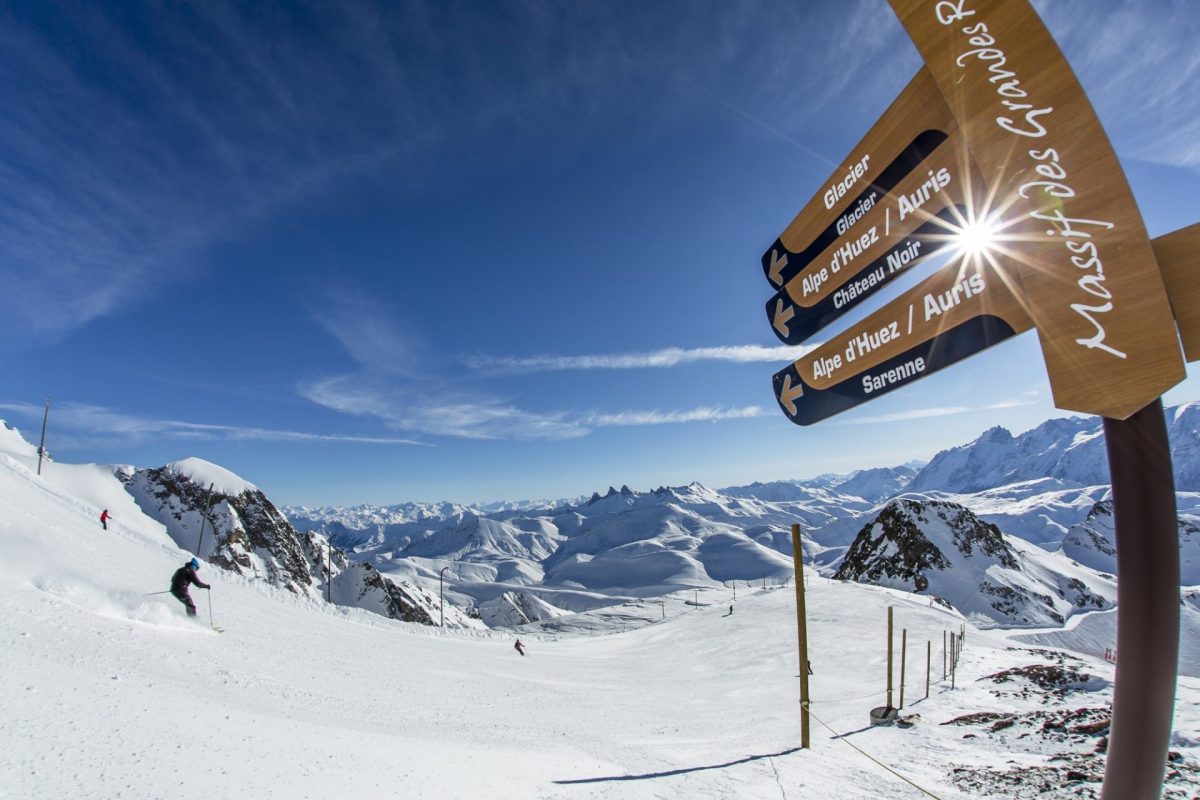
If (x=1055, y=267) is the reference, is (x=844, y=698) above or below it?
below

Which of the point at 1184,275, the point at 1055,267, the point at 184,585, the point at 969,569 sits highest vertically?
the point at 1055,267

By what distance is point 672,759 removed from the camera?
365 inches

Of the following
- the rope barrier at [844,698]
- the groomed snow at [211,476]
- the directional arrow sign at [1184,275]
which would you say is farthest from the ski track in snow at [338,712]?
the groomed snow at [211,476]

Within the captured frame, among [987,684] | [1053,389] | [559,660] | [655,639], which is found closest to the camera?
[1053,389]

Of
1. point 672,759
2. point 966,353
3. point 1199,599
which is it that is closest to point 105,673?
point 672,759

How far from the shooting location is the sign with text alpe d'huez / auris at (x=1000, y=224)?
2336 mm

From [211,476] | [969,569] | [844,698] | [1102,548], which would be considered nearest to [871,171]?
[844,698]

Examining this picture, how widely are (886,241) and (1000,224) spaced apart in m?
1.02

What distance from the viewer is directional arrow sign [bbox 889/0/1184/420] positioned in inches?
89.5

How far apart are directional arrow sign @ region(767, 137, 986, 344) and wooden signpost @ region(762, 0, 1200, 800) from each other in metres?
0.02

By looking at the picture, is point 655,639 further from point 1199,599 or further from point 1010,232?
point 1199,599

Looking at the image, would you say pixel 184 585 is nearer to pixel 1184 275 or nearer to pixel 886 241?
pixel 886 241

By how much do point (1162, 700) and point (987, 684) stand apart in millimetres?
26452

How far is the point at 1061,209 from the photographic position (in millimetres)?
2504
